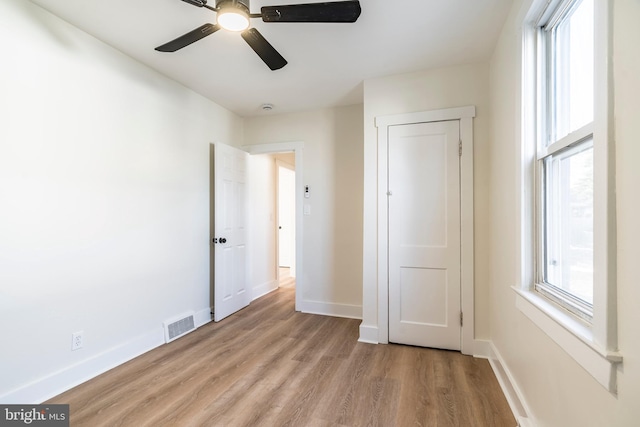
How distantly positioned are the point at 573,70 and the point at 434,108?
4.46ft

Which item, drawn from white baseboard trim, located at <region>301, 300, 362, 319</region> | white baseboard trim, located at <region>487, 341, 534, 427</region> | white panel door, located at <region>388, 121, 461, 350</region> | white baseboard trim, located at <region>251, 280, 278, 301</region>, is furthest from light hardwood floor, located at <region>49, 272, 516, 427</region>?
white baseboard trim, located at <region>251, 280, 278, 301</region>

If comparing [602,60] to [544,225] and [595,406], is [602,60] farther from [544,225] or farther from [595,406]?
[595,406]

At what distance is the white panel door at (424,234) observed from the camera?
255 cm

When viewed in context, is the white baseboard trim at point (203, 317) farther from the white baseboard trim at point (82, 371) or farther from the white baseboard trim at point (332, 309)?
the white baseboard trim at point (332, 309)

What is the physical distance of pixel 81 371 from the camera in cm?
206

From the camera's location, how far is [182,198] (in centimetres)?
296

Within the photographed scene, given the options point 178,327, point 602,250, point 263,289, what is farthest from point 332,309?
point 602,250

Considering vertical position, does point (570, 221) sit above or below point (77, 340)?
above

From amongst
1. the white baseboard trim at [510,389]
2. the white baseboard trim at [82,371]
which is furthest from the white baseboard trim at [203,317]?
the white baseboard trim at [510,389]

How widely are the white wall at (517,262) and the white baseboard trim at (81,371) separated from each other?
276 cm

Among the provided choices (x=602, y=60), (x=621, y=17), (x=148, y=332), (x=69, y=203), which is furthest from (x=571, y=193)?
(x=148, y=332)

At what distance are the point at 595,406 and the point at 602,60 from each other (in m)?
1.09

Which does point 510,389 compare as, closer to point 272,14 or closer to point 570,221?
point 570,221

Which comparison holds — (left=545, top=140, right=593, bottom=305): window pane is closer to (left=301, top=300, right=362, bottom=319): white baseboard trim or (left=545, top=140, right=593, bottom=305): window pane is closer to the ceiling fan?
the ceiling fan
